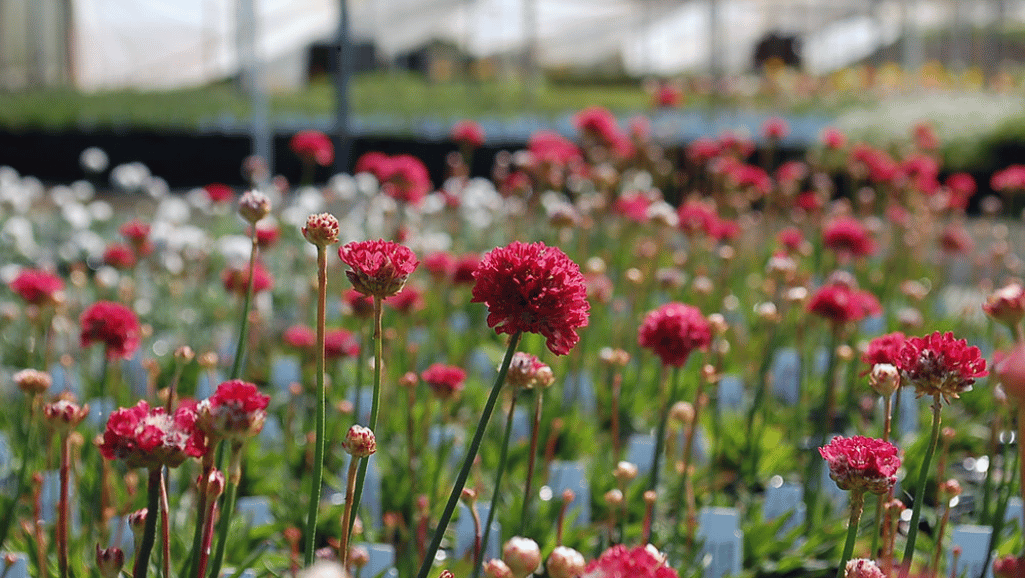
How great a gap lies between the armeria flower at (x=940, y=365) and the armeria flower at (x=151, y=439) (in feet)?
1.85

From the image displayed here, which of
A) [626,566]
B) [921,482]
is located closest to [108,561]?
[626,566]

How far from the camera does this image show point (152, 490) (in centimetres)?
73

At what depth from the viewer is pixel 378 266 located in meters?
0.77

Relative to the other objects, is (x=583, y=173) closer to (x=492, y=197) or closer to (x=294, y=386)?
(x=492, y=197)

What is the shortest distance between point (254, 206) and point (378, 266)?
10.2 inches

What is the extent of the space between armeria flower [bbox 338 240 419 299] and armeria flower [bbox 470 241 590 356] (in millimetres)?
60

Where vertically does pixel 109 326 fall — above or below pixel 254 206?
below

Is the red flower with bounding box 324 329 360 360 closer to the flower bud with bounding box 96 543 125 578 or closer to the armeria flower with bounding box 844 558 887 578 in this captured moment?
the flower bud with bounding box 96 543 125 578

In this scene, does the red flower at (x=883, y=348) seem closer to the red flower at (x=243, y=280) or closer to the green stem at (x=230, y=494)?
the green stem at (x=230, y=494)

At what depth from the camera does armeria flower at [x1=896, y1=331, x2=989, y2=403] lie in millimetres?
817

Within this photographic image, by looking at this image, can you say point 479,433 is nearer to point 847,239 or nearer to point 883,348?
point 883,348

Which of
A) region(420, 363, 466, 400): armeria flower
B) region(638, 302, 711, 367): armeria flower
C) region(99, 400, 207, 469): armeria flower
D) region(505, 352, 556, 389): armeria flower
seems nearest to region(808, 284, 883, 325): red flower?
region(638, 302, 711, 367): armeria flower

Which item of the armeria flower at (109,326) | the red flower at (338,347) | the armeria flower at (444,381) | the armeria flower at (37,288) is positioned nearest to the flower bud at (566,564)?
A: the armeria flower at (444,381)

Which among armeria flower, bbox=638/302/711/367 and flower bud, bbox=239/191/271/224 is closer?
flower bud, bbox=239/191/271/224
